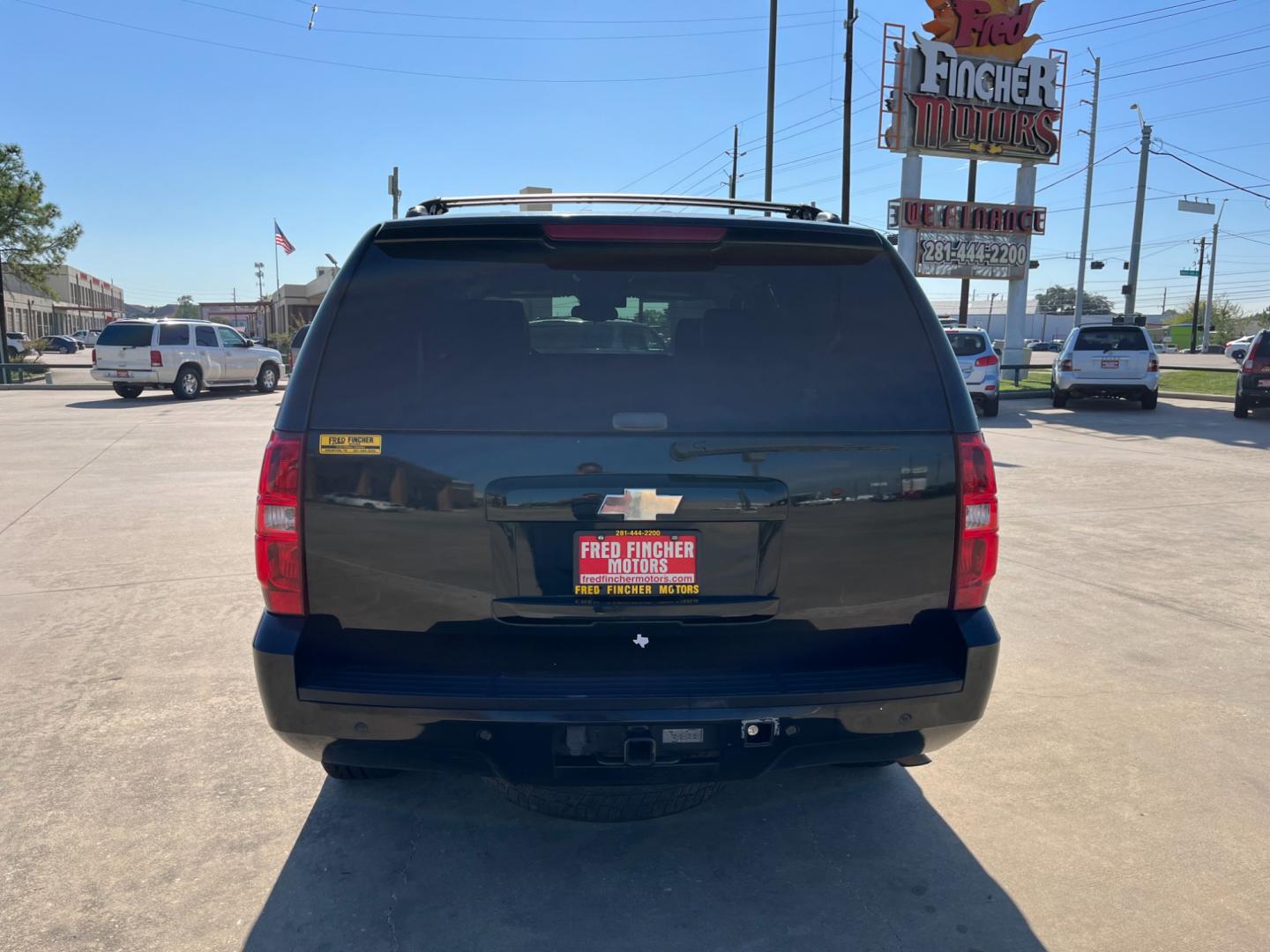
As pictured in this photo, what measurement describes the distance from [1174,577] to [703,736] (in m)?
5.57

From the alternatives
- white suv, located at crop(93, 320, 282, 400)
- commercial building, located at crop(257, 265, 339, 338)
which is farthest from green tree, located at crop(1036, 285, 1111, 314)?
white suv, located at crop(93, 320, 282, 400)

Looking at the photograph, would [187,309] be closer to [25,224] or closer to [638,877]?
[25,224]

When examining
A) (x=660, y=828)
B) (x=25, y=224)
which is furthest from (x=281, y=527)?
(x=25, y=224)

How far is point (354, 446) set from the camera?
2.67 meters

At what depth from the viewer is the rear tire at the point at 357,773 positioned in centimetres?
347

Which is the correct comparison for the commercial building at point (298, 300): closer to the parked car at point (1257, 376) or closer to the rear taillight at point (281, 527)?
the parked car at point (1257, 376)

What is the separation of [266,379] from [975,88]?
21.2 m

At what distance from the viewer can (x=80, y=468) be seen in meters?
11.6

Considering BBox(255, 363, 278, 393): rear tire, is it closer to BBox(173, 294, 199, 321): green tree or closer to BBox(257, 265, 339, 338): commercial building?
BBox(257, 265, 339, 338): commercial building

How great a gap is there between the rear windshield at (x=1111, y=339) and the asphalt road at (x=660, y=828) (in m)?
15.5

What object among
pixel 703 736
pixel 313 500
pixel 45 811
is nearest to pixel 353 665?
pixel 313 500

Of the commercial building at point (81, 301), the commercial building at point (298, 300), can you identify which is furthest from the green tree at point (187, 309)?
the commercial building at point (298, 300)

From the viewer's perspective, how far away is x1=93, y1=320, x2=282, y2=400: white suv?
74.1 ft

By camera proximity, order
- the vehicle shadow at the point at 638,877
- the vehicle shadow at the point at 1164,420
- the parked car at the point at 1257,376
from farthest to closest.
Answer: the parked car at the point at 1257,376, the vehicle shadow at the point at 1164,420, the vehicle shadow at the point at 638,877
